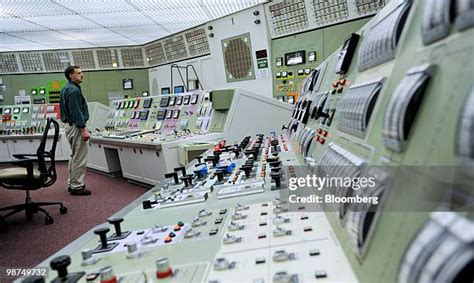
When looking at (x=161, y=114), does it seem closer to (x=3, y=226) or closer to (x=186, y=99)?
(x=186, y=99)

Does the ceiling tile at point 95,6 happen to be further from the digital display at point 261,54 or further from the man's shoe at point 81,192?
the man's shoe at point 81,192

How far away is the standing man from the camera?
418 centimetres

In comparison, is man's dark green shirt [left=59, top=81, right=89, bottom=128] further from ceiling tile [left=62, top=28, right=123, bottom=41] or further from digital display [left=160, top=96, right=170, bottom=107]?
ceiling tile [left=62, top=28, right=123, bottom=41]

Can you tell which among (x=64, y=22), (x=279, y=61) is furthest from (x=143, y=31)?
(x=279, y=61)

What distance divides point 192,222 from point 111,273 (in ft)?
1.36

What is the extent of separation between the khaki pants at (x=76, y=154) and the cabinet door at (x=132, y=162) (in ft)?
1.70

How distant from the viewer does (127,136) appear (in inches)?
186

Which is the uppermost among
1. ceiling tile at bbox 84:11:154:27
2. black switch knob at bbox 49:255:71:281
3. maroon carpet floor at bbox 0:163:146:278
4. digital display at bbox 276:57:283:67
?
ceiling tile at bbox 84:11:154:27

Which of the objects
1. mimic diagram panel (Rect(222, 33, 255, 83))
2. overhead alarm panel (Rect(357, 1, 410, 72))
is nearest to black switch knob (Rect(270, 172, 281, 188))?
overhead alarm panel (Rect(357, 1, 410, 72))

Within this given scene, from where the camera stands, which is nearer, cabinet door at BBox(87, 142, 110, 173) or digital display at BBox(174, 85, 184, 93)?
cabinet door at BBox(87, 142, 110, 173)

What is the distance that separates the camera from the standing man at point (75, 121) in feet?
13.7

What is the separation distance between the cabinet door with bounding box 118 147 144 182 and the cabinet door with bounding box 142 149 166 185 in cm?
13

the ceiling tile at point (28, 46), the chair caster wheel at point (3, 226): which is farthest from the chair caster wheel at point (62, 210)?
the ceiling tile at point (28, 46)

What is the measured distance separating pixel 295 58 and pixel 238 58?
1.08 metres
